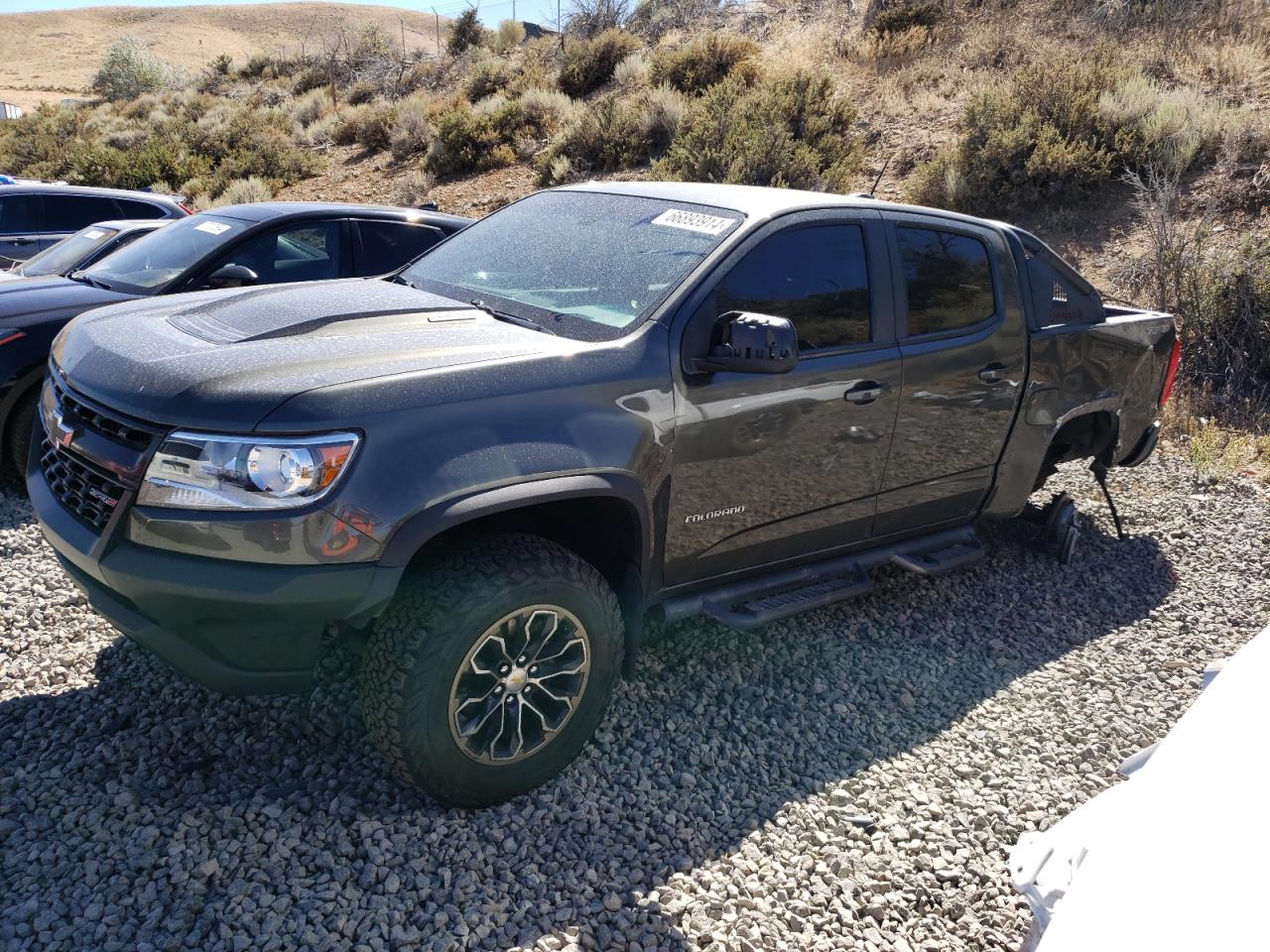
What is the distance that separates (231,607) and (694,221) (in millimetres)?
2132

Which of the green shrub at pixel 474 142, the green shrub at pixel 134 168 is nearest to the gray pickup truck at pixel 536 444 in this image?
the green shrub at pixel 474 142

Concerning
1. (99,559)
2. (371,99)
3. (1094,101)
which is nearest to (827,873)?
Answer: (99,559)

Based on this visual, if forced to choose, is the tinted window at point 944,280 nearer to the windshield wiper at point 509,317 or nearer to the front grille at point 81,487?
the windshield wiper at point 509,317

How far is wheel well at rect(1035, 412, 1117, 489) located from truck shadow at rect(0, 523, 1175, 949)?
1303 mm

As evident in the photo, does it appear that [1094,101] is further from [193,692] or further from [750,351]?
[193,692]

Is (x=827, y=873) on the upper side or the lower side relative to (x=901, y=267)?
lower

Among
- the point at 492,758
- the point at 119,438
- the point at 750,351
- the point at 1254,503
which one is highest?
the point at 750,351

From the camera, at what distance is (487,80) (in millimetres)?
23172

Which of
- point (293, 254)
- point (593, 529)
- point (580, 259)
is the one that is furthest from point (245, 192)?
point (593, 529)

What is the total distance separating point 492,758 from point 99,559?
126cm

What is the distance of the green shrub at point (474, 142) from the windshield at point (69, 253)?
11064 millimetres

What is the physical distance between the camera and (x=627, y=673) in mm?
3504

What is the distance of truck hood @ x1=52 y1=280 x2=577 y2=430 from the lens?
9.06ft

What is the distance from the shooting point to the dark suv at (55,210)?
9.45m
